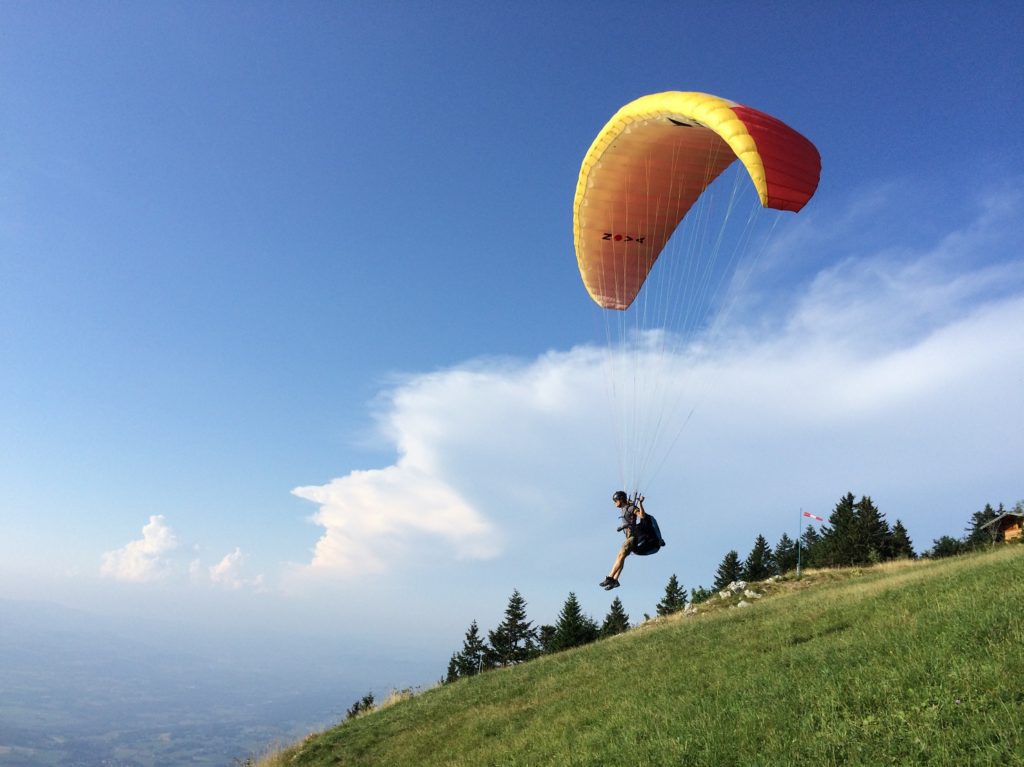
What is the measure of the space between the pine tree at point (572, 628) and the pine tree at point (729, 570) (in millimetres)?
17681

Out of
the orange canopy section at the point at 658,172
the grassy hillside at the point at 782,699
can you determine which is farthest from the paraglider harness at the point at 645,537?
the orange canopy section at the point at 658,172

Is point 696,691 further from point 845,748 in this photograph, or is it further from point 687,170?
point 687,170

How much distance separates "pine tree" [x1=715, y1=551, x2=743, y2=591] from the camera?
194ft

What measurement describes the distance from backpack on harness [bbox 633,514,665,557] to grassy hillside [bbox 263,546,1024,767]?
6.71 feet

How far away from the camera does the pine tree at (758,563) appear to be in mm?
58250

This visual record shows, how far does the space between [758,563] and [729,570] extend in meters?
2.89

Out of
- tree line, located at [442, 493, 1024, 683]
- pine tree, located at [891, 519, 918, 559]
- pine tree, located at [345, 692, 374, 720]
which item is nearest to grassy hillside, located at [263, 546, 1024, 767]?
pine tree, located at [345, 692, 374, 720]

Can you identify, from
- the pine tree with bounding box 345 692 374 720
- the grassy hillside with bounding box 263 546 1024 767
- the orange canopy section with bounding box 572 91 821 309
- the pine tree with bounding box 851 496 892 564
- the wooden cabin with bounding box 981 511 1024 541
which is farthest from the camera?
the pine tree with bounding box 851 496 892 564

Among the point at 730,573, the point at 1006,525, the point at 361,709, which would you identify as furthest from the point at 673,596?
the point at 361,709

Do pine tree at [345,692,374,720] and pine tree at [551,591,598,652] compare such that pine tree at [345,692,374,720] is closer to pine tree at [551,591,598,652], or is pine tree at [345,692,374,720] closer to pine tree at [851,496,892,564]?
pine tree at [551,591,598,652]

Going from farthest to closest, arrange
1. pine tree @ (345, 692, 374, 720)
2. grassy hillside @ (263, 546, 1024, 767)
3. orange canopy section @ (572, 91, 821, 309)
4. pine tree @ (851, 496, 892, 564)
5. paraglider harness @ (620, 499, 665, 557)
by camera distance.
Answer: pine tree @ (851, 496, 892, 564), pine tree @ (345, 692, 374, 720), paraglider harness @ (620, 499, 665, 557), orange canopy section @ (572, 91, 821, 309), grassy hillside @ (263, 546, 1024, 767)

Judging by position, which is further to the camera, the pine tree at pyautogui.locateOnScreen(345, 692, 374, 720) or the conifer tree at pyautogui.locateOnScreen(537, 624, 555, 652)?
the conifer tree at pyautogui.locateOnScreen(537, 624, 555, 652)

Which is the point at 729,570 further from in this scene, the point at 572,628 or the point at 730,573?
the point at 572,628

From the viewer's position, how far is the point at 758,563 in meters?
58.7
